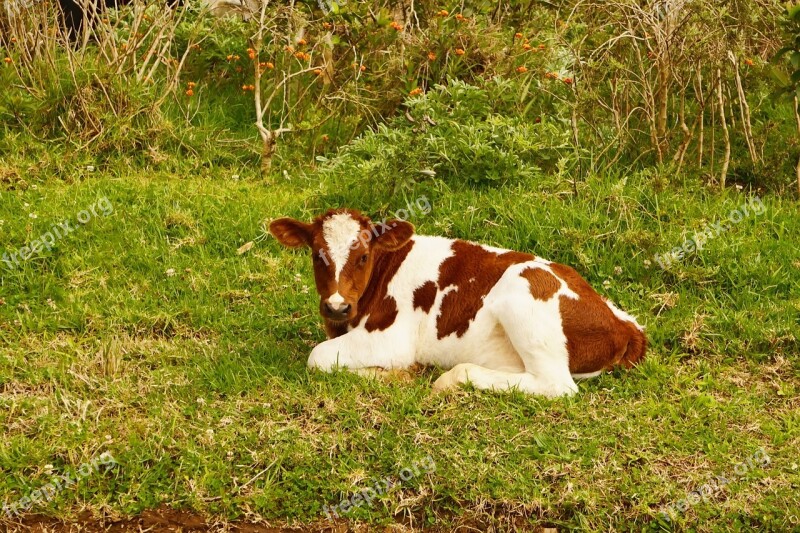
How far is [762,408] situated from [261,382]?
3.00 meters

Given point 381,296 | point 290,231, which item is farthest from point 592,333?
point 290,231

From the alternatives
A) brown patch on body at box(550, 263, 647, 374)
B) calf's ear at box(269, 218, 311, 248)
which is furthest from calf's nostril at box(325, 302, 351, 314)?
brown patch on body at box(550, 263, 647, 374)

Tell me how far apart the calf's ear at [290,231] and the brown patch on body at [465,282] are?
892mm

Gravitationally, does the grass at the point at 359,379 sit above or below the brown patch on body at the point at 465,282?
below

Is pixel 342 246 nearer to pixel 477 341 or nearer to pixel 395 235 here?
pixel 395 235

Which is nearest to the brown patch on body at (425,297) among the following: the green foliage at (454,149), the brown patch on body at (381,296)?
the brown patch on body at (381,296)

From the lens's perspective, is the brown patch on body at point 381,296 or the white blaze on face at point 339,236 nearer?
the white blaze on face at point 339,236

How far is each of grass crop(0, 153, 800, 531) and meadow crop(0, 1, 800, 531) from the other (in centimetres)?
2

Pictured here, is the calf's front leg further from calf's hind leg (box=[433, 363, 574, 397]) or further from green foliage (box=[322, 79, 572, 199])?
green foliage (box=[322, 79, 572, 199])

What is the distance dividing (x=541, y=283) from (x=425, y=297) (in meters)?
0.74

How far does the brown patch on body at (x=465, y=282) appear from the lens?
6145mm

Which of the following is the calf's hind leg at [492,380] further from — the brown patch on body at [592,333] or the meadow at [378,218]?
the brown patch on body at [592,333]

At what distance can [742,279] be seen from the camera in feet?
23.5

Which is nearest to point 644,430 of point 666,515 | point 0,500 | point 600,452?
Result: point 600,452
